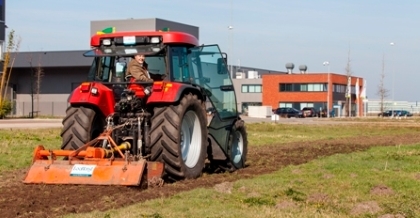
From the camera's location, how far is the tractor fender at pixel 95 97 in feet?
39.7

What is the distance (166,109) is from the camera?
1182 centimetres

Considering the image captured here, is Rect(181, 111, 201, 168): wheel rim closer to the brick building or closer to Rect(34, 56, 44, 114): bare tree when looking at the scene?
Rect(34, 56, 44, 114): bare tree

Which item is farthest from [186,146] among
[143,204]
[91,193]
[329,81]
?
[329,81]

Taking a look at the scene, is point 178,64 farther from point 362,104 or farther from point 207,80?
point 362,104

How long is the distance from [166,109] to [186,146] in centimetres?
111

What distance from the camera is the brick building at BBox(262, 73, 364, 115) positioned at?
101m

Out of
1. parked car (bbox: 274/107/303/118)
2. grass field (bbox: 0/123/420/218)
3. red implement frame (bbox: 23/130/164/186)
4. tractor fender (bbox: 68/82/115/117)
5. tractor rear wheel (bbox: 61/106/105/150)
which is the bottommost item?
parked car (bbox: 274/107/303/118)

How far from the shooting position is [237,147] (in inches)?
Result: 584

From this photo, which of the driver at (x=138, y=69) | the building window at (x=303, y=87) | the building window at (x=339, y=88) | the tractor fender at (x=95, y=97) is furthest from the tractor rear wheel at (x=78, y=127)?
the building window at (x=339, y=88)

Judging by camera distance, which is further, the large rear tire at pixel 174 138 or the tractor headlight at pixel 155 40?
the tractor headlight at pixel 155 40

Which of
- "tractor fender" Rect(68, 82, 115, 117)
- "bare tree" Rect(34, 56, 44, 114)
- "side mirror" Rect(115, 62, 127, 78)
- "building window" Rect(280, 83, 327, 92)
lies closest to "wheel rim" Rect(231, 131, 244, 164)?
"side mirror" Rect(115, 62, 127, 78)

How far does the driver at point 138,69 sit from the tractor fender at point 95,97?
0.50m

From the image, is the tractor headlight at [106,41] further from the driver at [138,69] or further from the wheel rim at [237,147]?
the wheel rim at [237,147]

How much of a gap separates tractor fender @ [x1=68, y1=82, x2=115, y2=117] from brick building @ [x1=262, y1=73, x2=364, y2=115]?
3486 inches
